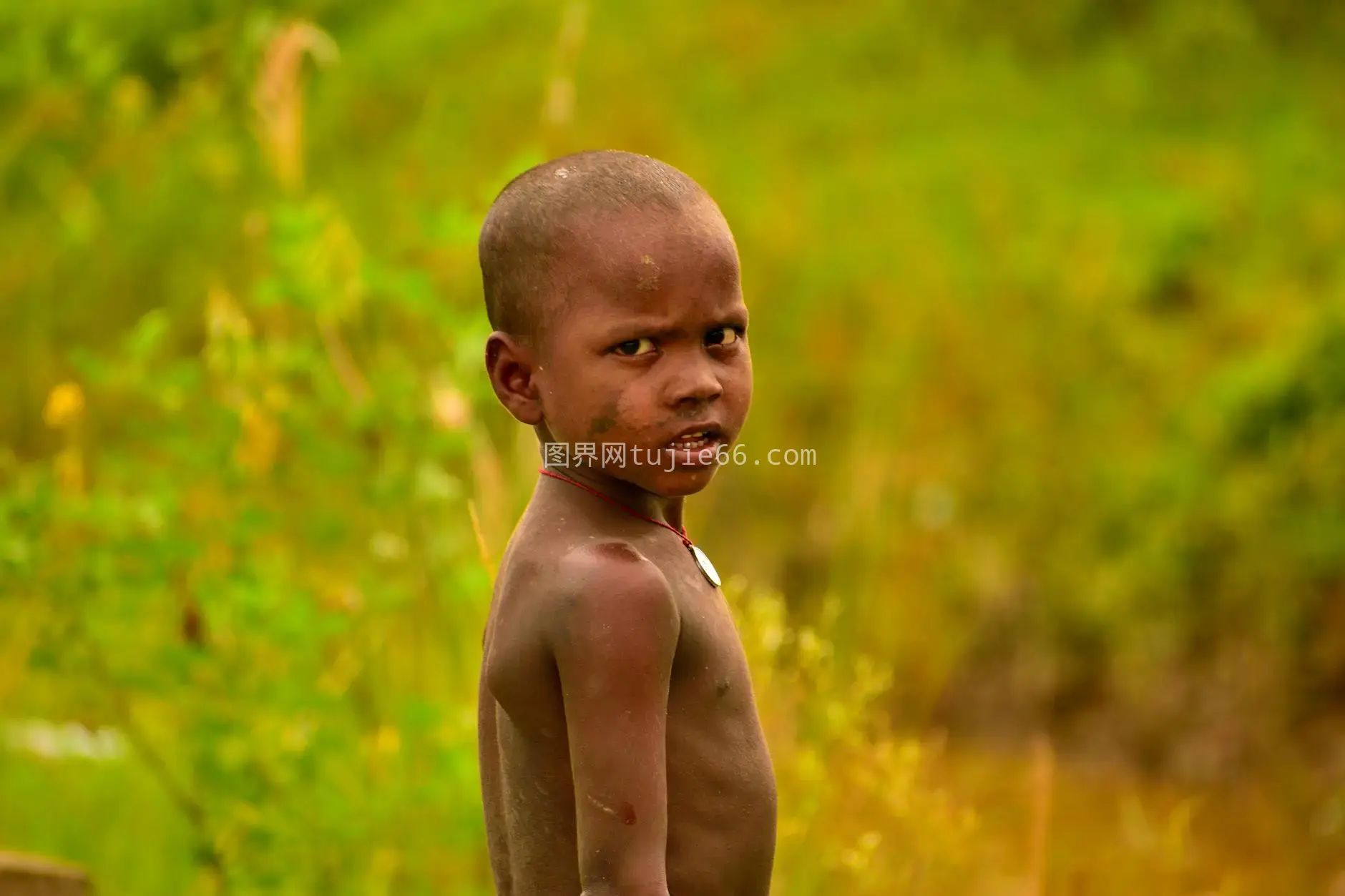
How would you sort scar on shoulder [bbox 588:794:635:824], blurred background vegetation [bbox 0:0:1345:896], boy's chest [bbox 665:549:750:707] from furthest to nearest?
blurred background vegetation [bbox 0:0:1345:896]
boy's chest [bbox 665:549:750:707]
scar on shoulder [bbox 588:794:635:824]

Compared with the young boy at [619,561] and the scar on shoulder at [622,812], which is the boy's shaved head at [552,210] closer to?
the young boy at [619,561]

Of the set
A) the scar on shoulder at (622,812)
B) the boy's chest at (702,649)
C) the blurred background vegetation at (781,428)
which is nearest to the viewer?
the scar on shoulder at (622,812)

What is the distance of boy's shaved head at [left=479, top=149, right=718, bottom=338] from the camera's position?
162 centimetres

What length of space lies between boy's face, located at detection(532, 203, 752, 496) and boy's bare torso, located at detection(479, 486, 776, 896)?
0.11m

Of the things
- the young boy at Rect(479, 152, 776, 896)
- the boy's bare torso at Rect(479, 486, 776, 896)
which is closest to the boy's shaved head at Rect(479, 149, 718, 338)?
the young boy at Rect(479, 152, 776, 896)

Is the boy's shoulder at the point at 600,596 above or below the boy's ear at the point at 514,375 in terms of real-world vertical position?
below

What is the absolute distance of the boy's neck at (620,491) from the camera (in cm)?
169

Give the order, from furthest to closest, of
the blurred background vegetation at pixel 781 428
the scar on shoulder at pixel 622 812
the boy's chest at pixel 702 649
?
1. the blurred background vegetation at pixel 781 428
2. the boy's chest at pixel 702 649
3. the scar on shoulder at pixel 622 812

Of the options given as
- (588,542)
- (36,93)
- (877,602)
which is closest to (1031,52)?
(877,602)

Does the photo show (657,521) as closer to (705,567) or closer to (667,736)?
(705,567)

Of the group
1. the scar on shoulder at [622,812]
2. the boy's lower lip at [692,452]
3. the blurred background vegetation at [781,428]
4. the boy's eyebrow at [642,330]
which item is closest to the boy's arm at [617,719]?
the scar on shoulder at [622,812]

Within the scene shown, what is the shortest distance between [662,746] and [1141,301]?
4060 mm

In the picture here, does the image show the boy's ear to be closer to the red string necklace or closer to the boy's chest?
the red string necklace

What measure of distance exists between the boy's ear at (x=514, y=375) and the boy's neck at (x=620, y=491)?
7 centimetres
